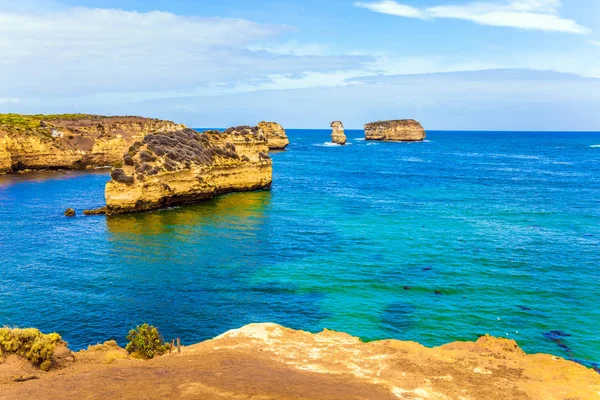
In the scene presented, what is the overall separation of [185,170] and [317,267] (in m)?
29.0

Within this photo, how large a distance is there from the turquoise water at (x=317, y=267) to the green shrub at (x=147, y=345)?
313 centimetres

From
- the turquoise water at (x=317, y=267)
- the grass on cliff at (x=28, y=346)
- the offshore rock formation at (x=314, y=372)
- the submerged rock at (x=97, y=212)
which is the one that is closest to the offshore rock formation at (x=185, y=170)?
the submerged rock at (x=97, y=212)

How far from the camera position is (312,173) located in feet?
325

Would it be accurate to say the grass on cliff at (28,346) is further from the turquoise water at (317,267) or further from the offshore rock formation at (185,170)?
the offshore rock formation at (185,170)

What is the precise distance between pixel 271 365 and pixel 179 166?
4247 centimetres

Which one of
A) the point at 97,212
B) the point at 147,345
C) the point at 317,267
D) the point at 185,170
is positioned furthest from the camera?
the point at 185,170

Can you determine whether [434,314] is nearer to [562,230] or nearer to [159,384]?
[159,384]

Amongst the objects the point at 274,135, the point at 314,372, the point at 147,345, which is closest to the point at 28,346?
the point at 147,345

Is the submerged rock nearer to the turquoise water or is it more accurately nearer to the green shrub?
the turquoise water

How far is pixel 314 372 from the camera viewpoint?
1941cm

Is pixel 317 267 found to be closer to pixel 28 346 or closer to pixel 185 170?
pixel 28 346

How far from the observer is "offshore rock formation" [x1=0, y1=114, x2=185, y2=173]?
296 feet

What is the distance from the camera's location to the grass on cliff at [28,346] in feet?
62.1

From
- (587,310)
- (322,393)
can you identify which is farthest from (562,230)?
(322,393)
